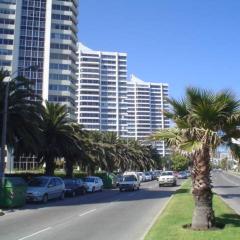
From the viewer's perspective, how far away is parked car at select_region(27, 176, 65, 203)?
94.8 ft

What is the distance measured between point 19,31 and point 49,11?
10122 millimetres

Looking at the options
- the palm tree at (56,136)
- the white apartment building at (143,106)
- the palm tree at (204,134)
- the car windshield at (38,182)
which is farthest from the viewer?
the white apartment building at (143,106)

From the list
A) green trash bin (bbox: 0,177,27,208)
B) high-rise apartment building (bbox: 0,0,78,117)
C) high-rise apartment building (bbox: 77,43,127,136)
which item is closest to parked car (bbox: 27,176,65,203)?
green trash bin (bbox: 0,177,27,208)

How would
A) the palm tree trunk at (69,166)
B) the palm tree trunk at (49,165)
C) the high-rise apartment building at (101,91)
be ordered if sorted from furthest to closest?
the high-rise apartment building at (101,91) < the palm tree trunk at (69,166) < the palm tree trunk at (49,165)

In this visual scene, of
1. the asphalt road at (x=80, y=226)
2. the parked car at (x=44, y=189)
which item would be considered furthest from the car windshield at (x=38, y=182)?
the asphalt road at (x=80, y=226)

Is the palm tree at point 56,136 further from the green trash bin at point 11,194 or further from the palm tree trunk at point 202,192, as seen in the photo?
the palm tree trunk at point 202,192

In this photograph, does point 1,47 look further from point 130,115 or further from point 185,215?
point 185,215

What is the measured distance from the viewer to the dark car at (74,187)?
3631cm

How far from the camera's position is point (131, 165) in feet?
317

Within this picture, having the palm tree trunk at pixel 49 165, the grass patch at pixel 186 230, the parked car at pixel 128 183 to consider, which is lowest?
the grass patch at pixel 186 230

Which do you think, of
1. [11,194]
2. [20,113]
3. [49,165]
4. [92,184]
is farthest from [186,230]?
[49,165]

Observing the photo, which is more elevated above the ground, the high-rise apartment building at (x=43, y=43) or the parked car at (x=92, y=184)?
the high-rise apartment building at (x=43, y=43)

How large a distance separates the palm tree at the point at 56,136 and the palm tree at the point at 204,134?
99.1 feet

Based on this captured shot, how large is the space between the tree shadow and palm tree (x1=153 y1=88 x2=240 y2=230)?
96 centimetres
